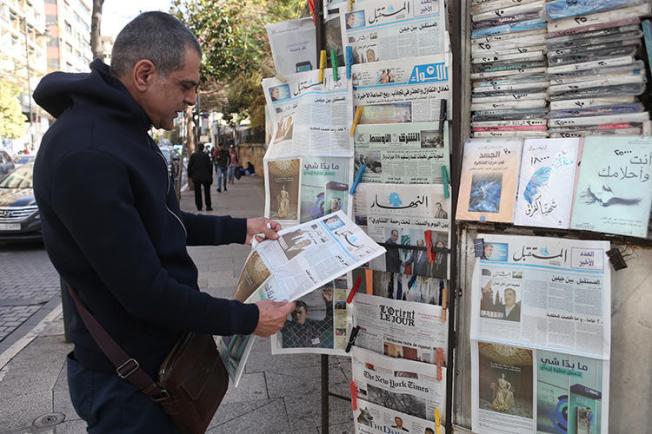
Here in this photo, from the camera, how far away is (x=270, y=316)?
65.7 inches

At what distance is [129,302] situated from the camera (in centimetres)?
142

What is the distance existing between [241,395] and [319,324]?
5.03 ft

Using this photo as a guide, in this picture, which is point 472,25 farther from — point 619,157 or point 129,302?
point 129,302

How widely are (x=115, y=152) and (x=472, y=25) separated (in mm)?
1402

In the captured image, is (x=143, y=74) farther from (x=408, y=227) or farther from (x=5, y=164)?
(x=5, y=164)

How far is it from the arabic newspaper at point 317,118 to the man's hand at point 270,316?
832 mm

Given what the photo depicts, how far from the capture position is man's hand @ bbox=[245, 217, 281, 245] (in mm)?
2218

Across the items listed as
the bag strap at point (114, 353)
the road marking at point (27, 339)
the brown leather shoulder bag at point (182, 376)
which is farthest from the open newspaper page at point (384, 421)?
the road marking at point (27, 339)

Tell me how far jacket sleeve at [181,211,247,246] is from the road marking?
312 cm

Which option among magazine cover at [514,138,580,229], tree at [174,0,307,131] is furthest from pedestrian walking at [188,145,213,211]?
magazine cover at [514,138,580,229]

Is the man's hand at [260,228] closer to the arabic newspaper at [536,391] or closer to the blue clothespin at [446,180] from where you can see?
the blue clothespin at [446,180]

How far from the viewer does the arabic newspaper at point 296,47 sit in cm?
246

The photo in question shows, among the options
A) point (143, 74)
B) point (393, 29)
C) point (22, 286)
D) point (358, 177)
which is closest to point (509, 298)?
point (358, 177)

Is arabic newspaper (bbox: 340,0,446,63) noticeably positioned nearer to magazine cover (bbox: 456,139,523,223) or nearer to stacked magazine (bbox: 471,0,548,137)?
stacked magazine (bbox: 471,0,548,137)
